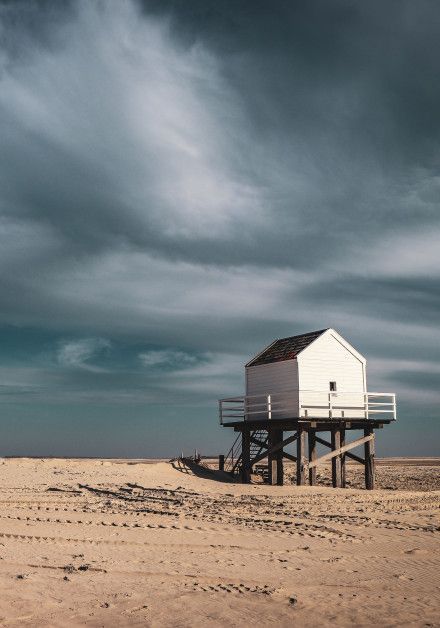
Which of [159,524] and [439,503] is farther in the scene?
[439,503]

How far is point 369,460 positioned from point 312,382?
518 centimetres

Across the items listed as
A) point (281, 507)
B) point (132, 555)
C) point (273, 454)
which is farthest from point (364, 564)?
point (273, 454)

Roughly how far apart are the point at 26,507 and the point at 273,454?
1432 cm

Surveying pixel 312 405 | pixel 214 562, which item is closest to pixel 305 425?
pixel 312 405

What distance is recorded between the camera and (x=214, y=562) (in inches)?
409

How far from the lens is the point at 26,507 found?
16.9 metres

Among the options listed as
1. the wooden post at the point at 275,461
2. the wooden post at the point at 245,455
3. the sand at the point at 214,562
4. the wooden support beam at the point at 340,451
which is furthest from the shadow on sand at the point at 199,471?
the sand at the point at 214,562

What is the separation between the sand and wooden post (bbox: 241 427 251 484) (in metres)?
9.45

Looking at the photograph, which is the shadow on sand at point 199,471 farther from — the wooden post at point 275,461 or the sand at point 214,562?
the sand at point 214,562

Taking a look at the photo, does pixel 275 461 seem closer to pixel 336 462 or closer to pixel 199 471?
pixel 336 462

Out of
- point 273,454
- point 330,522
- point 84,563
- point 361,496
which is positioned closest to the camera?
point 84,563

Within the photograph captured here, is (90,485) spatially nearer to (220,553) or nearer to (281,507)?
(281,507)

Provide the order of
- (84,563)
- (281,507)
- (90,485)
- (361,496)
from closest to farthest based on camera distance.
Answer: (84,563)
(281,507)
(361,496)
(90,485)

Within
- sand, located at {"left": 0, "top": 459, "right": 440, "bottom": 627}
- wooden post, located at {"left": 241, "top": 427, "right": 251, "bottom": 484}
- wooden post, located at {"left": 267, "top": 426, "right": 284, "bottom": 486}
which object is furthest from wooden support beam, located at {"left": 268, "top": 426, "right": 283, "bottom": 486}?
sand, located at {"left": 0, "top": 459, "right": 440, "bottom": 627}
